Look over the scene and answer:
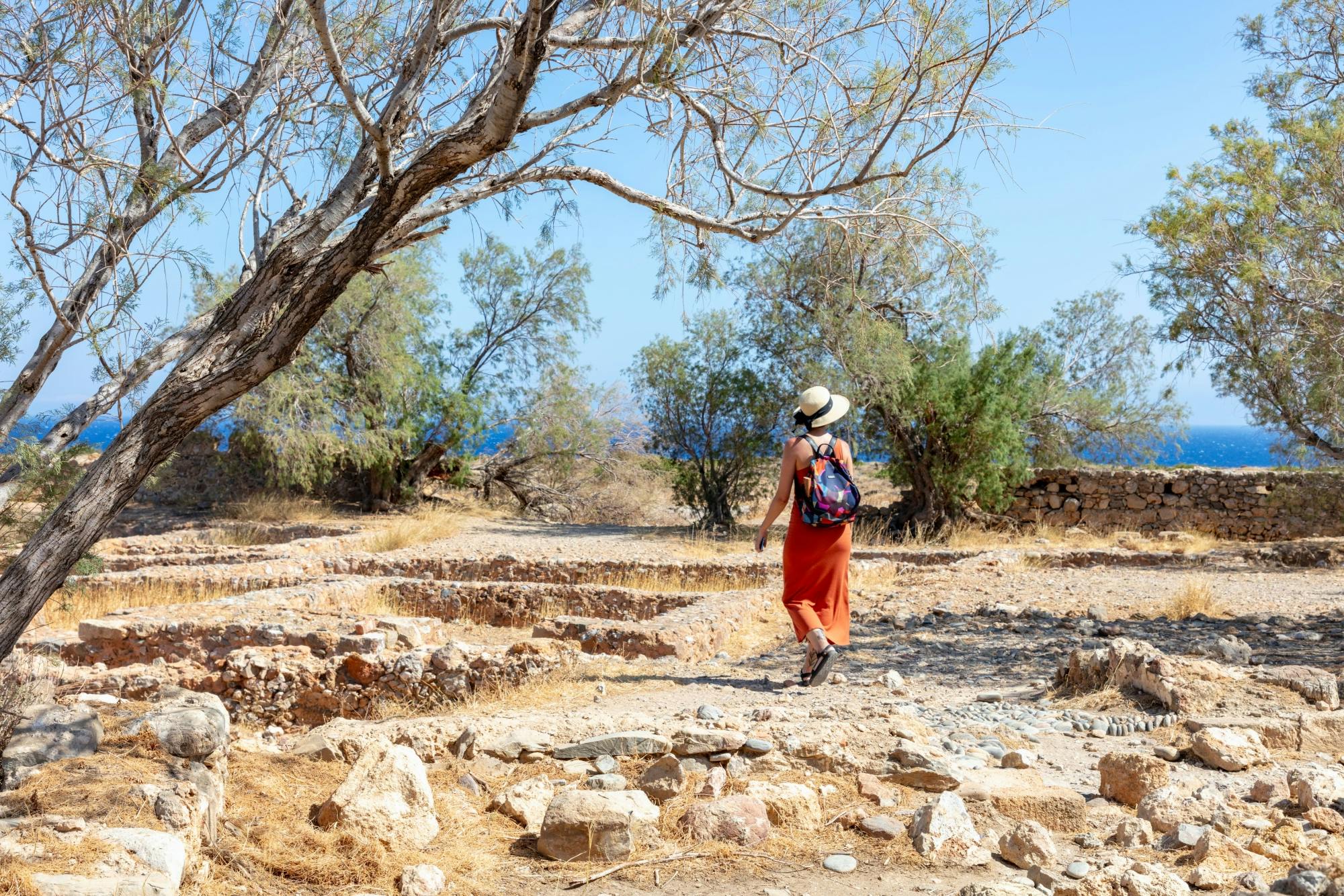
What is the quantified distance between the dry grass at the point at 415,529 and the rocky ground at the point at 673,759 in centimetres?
598

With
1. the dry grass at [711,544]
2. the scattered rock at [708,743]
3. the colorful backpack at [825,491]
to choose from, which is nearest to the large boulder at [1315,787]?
the scattered rock at [708,743]

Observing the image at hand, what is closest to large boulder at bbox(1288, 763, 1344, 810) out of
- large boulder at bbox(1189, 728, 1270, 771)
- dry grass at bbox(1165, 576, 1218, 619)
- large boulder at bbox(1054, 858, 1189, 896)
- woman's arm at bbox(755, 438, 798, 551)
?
large boulder at bbox(1189, 728, 1270, 771)

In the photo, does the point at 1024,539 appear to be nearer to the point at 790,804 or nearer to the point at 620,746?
the point at 620,746

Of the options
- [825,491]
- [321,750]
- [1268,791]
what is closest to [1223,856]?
[1268,791]

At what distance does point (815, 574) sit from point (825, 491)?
54 centimetres

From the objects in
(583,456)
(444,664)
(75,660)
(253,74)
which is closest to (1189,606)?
(444,664)

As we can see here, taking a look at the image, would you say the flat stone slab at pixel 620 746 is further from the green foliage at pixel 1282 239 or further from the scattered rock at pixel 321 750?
the green foliage at pixel 1282 239

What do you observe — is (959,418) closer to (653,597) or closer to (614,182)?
(653,597)

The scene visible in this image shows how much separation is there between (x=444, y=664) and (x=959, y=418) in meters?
11.8

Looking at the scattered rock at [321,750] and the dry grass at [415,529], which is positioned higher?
the dry grass at [415,529]

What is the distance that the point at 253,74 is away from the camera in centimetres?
557

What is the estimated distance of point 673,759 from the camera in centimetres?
423

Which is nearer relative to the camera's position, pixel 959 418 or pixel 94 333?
pixel 94 333

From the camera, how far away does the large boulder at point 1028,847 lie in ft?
11.3
